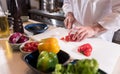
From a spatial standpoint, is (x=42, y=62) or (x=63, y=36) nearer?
(x=42, y=62)

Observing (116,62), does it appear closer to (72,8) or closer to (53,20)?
(72,8)

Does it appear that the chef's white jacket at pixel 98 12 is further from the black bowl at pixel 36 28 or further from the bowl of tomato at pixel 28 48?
the bowl of tomato at pixel 28 48

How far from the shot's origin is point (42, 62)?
1.79ft

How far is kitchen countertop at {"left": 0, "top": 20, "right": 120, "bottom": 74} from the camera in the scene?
0.64 metres

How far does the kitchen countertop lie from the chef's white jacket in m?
0.15

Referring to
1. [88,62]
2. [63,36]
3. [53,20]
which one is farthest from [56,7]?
[88,62]

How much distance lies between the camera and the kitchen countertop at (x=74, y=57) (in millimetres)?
637

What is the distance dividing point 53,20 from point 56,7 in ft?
0.51

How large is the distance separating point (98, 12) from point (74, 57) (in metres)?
0.45

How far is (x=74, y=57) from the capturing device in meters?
0.71

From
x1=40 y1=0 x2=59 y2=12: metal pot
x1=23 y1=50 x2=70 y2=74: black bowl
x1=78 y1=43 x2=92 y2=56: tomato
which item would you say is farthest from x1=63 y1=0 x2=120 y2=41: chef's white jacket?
x1=40 y1=0 x2=59 y2=12: metal pot

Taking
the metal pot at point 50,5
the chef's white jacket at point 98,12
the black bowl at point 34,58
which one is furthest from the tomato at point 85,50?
the metal pot at point 50,5

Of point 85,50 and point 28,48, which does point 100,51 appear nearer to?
point 85,50

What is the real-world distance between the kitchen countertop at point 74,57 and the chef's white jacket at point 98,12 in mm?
151
